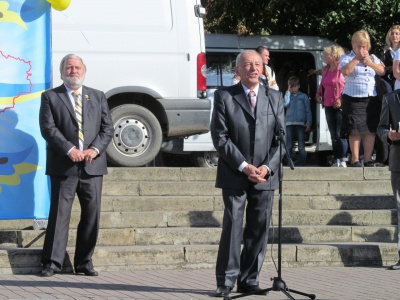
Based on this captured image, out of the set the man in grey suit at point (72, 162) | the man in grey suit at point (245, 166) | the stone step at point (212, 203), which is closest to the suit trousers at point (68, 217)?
the man in grey suit at point (72, 162)

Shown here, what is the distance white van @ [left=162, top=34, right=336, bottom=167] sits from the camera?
1930 centimetres

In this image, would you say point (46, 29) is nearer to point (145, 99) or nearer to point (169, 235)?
point (169, 235)

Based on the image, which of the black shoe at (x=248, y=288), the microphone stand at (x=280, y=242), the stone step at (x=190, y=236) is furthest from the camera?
the stone step at (x=190, y=236)

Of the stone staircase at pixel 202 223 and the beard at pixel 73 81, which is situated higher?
the beard at pixel 73 81

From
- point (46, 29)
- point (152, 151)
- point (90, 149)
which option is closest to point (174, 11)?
point (152, 151)

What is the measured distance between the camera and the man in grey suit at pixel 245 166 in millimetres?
9305

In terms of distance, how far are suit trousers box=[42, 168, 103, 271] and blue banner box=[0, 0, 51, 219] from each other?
0.58 m

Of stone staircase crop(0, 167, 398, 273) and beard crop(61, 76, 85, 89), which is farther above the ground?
beard crop(61, 76, 85, 89)

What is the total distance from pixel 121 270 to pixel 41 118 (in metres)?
1.66

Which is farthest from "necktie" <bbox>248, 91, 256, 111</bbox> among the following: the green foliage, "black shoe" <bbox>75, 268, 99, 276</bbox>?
the green foliage

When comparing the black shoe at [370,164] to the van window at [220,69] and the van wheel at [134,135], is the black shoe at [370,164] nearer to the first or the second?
the van wheel at [134,135]

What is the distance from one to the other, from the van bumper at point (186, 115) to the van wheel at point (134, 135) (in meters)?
0.22

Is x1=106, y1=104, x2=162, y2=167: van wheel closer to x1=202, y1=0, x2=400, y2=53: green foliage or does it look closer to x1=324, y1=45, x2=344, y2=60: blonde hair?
x1=324, y1=45, x2=344, y2=60: blonde hair

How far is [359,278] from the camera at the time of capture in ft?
34.6
